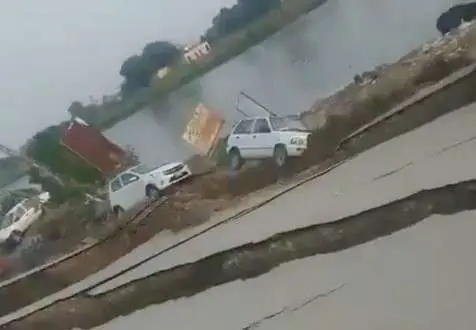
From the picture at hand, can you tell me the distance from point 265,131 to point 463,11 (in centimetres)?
54

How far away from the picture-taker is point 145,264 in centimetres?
201

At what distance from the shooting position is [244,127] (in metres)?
2.07

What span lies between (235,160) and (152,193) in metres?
0.26

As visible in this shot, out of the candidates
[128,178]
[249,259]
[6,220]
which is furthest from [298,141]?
[6,220]

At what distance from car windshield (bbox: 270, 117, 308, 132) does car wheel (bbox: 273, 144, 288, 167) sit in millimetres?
45

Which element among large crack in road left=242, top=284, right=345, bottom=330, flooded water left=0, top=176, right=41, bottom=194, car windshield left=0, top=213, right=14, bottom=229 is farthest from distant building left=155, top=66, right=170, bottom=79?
large crack in road left=242, top=284, right=345, bottom=330

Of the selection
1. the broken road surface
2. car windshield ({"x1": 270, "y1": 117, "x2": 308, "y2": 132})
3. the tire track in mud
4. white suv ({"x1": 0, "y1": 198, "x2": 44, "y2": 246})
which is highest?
white suv ({"x1": 0, "y1": 198, "x2": 44, "y2": 246})

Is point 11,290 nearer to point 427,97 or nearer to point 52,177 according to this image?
point 52,177

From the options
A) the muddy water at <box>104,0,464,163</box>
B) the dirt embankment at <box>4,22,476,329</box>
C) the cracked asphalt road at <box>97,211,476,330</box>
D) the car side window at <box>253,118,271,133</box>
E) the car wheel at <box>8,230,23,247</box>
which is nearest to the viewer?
the cracked asphalt road at <box>97,211,476,330</box>

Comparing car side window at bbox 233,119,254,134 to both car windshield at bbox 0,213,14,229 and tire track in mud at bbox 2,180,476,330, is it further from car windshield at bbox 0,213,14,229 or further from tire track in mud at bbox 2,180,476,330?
car windshield at bbox 0,213,14,229

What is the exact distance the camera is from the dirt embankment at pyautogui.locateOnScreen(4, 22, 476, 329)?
1771 millimetres

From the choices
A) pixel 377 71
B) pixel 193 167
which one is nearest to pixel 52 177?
pixel 193 167

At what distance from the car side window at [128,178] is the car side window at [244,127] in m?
0.31

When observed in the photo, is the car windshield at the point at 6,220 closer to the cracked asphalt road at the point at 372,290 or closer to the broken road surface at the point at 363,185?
the broken road surface at the point at 363,185
